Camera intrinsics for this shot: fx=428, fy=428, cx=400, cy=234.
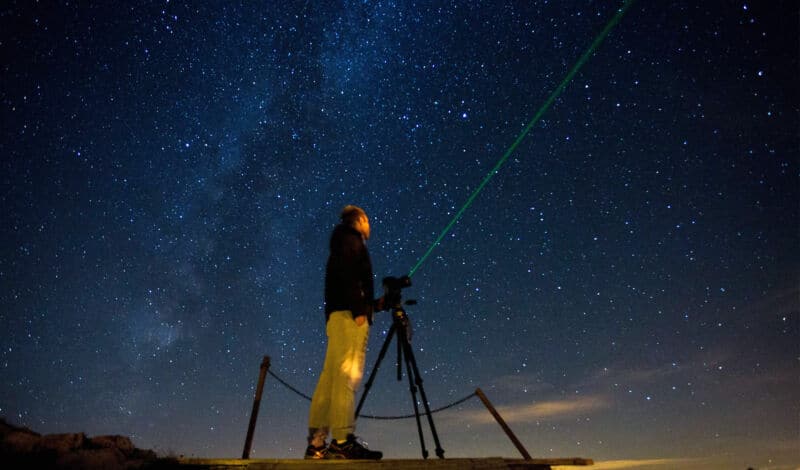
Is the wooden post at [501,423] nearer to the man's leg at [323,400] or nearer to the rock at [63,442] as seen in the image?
the man's leg at [323,400]

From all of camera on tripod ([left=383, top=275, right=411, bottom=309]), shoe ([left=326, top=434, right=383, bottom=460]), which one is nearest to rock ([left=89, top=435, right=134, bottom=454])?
shoe ([left=326, top=434, right=383, bottom=460])

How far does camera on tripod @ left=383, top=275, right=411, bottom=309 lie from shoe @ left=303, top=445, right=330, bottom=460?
1.83 metres

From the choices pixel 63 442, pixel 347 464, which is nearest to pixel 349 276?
pixel 347 464

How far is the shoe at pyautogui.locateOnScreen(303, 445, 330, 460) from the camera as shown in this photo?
3.80 meters

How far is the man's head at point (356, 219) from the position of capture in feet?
15.3

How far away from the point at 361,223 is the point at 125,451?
3.03m

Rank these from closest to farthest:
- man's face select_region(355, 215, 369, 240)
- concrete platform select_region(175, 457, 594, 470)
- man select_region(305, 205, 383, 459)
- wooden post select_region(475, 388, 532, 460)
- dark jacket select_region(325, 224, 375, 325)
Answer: concrete platform select_region(175, 457, 594, 470), man select_region(305, 205, 383, 459), dark jacket select_region(325, 224, 375, 325), man's face select_region(355, 215, 369, 240), wooden post select_region(475, 388, 532, 460)

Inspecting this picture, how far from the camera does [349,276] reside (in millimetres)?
4223

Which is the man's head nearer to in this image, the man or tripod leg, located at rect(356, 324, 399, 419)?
the man

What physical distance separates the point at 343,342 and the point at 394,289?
4.43ft

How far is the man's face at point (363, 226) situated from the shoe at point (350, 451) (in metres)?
2.00

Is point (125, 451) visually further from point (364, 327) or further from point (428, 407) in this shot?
point (428, 407)

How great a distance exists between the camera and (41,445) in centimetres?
363

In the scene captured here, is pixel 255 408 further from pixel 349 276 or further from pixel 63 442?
pixel 349 276
